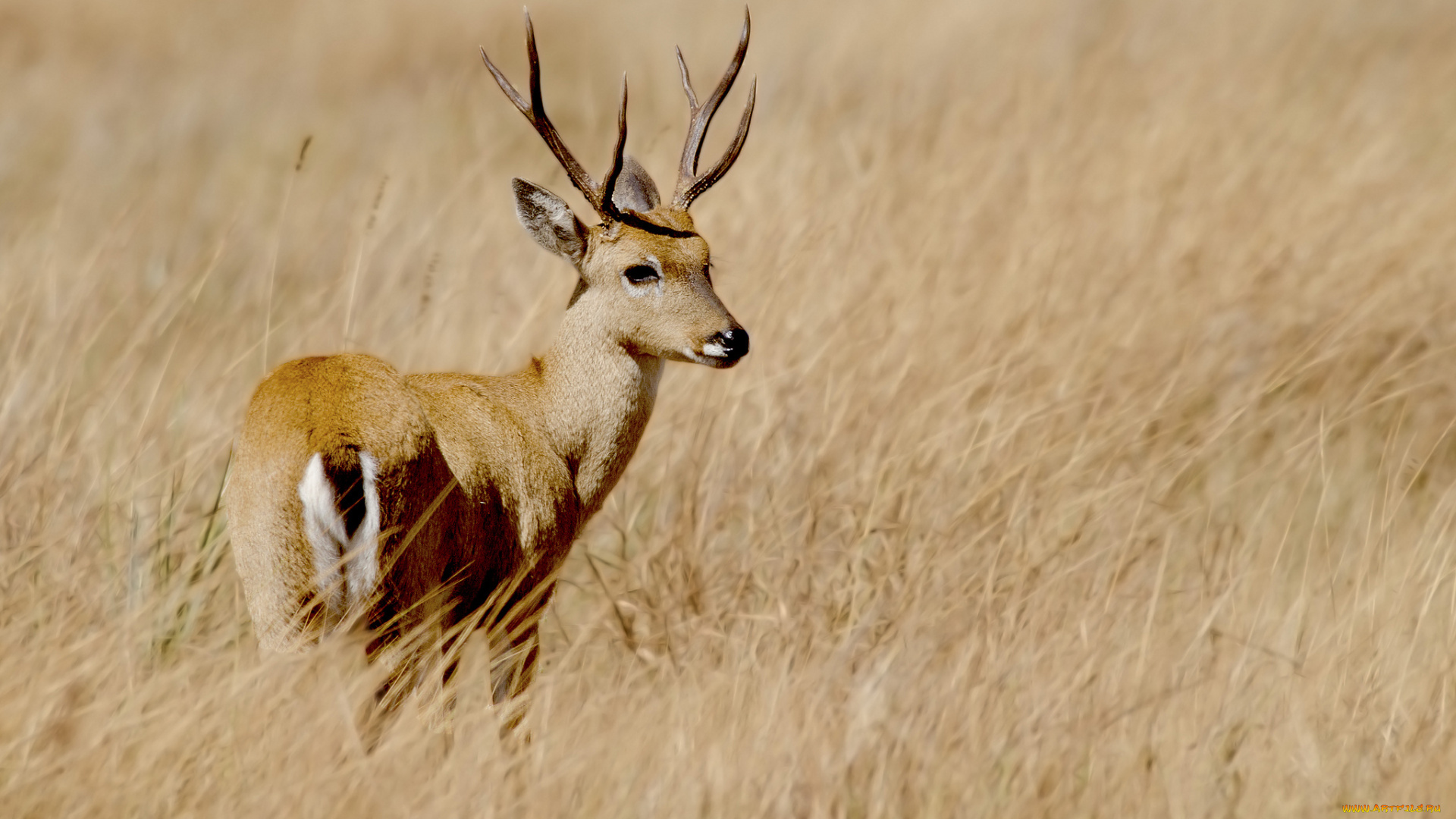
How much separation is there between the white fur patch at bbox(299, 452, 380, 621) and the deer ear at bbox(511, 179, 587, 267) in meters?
1.20

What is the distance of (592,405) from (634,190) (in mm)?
890

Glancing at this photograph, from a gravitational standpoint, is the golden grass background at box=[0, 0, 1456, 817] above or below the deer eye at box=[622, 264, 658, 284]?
below

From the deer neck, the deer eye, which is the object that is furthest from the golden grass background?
the deer eye

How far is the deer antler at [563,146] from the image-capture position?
422 centimetres

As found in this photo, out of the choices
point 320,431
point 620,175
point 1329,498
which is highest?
point 620,175

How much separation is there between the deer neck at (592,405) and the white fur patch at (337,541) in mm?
971

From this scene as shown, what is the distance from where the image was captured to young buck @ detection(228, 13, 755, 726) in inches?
137

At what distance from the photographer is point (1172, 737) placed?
356 cm

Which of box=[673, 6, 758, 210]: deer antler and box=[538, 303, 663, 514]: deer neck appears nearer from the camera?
box=[538, 303, 663, 514]: deer neck

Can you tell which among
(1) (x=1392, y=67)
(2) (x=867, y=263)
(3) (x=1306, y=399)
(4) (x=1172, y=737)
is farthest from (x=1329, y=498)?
(1) (x=1392, y=67)

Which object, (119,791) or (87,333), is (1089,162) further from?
(119,791)

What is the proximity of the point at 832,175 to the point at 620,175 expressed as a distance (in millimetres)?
2253

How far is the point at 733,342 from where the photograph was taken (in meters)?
4.38

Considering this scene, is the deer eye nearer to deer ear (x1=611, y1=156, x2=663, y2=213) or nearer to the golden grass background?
deer ear (x1=611, y1=156, x2=663, y2=213)
